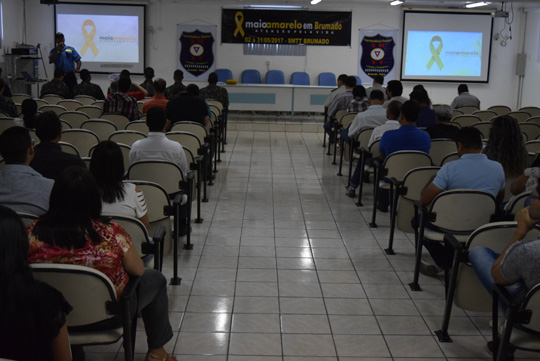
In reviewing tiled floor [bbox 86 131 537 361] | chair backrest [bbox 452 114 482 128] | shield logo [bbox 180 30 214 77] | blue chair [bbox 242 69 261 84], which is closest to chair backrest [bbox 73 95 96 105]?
tiled floor [bbox 86 131 537 361]

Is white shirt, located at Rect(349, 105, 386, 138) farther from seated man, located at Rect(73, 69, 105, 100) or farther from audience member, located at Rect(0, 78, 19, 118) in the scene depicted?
seated man, located at Rect(73, 69, 105, 100)

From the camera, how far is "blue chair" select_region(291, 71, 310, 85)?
1560 centimetres

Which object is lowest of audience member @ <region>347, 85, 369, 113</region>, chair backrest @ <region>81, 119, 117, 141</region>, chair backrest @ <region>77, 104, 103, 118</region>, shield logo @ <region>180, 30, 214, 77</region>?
chair backrest @ <region>81, 119, 117, 141</region>

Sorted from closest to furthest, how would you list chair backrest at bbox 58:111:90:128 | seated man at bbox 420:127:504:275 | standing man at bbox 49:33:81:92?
1. seated man at bbox 420:127:504:275
2. chair backrest at bbox 58:111:90:128
3. standing man at bbox 49:33:81:92

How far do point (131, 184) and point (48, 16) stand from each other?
1353 centimetres

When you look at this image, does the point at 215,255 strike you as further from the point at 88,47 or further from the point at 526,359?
the point at 88,47

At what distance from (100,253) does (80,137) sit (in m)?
3.56

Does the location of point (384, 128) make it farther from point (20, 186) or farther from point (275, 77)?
point (275, 77)

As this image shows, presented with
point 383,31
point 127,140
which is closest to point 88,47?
point 383,31

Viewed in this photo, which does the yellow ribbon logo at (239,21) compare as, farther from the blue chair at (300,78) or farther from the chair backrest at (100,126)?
the chair backrest at (100,126)

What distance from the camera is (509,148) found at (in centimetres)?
446

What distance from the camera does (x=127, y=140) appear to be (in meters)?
5.88

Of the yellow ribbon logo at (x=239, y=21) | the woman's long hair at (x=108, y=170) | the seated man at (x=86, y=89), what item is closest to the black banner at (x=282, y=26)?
the yellow ribbon logo at (x=239, y=21)

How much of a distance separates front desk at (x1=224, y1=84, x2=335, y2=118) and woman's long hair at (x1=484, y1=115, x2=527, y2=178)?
9.72 m
